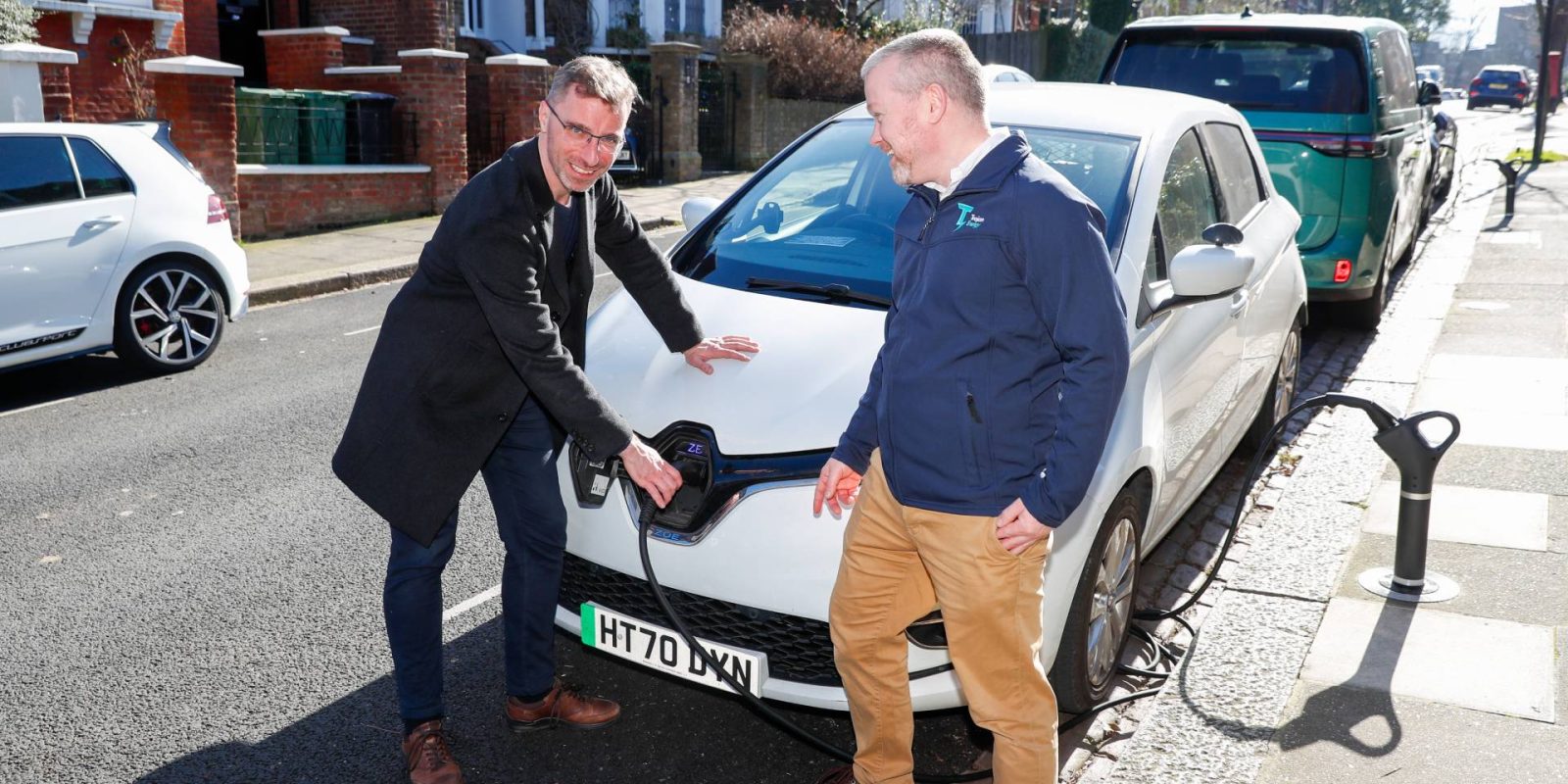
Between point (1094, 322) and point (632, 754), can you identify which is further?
point (632, 754)

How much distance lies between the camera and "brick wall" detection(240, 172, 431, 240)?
1429 cm

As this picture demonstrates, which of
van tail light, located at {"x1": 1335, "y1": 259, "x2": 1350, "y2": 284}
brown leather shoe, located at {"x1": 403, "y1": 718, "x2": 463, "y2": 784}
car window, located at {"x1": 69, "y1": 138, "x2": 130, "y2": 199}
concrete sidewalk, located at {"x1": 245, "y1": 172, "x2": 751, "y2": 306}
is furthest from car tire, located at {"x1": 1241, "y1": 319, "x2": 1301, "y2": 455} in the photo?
car window, located at {"x1": 69, "y1": 138, "x2": 130, "y2": 199}

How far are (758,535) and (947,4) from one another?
32445 mm

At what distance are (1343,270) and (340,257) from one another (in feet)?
30.3

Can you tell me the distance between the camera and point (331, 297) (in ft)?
38.2

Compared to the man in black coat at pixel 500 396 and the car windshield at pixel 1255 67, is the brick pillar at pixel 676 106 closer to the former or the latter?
the car windshield at pixel 1255 67

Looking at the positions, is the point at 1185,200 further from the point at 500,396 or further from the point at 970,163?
the point at 500,396

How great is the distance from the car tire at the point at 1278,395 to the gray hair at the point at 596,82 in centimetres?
382

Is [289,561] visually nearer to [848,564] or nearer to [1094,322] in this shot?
[848,564]

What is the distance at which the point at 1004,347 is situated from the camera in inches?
106

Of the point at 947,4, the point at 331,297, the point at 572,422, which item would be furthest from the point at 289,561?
the point at 947,4

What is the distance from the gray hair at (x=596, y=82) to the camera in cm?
317

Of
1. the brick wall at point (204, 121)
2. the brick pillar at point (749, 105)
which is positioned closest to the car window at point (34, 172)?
the brick wall at point (204, 121)

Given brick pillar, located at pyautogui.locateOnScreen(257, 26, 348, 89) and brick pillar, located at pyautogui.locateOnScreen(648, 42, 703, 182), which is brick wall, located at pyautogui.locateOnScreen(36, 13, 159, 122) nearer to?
brick pillar, located at pyautogui.locateOnScreen(257, 26, 348, 89)
